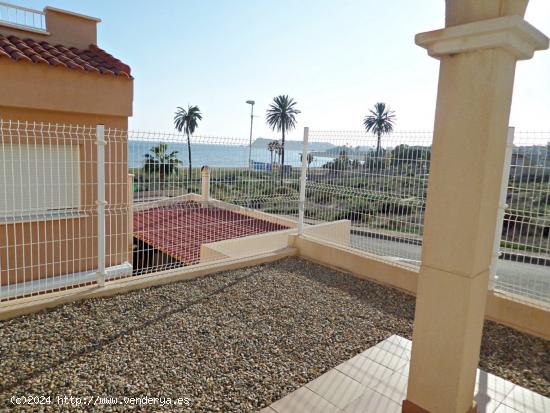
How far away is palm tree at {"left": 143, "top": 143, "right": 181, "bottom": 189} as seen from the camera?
496cm

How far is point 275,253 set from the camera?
21.6 ft

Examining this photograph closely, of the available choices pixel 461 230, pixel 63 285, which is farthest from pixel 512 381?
pixel 63 285

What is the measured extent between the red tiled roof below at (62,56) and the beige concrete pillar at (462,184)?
249 inches

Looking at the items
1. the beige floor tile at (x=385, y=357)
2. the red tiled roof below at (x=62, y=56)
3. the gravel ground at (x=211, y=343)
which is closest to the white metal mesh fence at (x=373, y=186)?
the gravel ground at (x=211, y=343)

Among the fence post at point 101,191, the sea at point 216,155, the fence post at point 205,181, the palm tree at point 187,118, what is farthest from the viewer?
the palm tree at point 187,118

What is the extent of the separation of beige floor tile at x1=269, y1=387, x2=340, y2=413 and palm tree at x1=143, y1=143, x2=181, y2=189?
3.40 meters

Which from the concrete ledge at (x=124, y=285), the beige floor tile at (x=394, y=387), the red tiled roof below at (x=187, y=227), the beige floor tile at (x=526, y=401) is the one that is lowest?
the beige floor tile at (x=394, y=387)

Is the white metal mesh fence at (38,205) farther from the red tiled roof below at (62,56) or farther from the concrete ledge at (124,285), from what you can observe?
the red tiled roof below at (62,56)

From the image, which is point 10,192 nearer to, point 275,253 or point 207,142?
point 207,142

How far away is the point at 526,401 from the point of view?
294 cm

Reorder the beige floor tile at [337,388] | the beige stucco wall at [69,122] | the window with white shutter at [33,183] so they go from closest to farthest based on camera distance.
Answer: the beige floor tile at [337,388] < the window with white shutter at [33,183] < the beige stucco wall at [69,122]

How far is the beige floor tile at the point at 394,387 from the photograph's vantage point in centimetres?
295

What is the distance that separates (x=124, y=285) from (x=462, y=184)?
4.17 meters

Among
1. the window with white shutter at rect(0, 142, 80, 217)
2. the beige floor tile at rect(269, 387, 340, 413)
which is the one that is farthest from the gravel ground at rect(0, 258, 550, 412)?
the window with white shutter at rect(0, 142, 80, 217)
